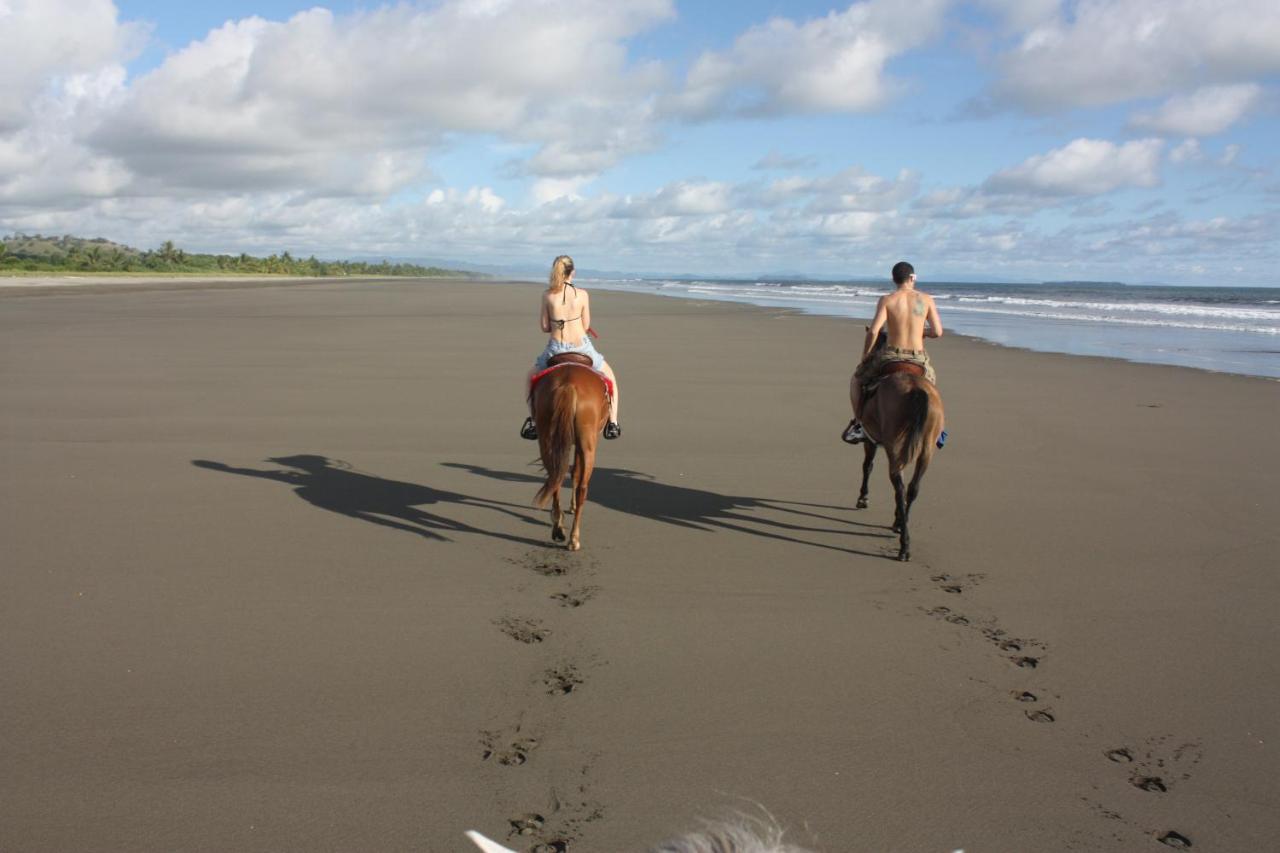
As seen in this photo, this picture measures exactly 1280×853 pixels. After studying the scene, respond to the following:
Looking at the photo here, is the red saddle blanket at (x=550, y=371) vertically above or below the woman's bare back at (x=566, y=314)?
below

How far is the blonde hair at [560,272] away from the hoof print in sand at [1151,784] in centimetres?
563

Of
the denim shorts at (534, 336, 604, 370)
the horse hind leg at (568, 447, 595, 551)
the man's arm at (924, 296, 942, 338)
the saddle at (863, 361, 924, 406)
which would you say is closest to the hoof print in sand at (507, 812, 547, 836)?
the horse hind leg at (568, 447, 595, 551)

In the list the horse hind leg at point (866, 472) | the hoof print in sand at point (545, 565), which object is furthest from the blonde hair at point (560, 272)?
the horse hind leg at point (866, 472)

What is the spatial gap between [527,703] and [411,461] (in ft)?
16.7

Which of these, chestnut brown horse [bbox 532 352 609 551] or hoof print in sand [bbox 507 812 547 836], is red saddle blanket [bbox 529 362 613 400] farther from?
hoof print in sand [bbox 507 812 547 836]

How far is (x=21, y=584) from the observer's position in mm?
5090

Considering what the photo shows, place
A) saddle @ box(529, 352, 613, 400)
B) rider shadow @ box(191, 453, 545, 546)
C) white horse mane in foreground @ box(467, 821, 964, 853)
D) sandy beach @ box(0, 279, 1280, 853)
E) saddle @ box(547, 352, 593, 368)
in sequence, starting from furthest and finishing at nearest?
saddle @ box(547, 352, 593, 368) < saddle @ box(529, 352, 613, 400) < rider shadow @ box(191, 453, 545, 546) < sandy beach @ box(0, 279, 1280, 853) < white horse mane in foreground @ box(467, 821, 964, 853)

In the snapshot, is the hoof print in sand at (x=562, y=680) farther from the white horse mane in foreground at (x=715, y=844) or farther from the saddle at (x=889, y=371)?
the saddle at (x=889, y=371)

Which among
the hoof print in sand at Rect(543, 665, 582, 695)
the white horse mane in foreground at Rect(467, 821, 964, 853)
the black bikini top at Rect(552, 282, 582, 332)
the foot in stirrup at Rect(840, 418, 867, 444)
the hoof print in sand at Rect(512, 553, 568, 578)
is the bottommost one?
the hoof print in sand at Rect(543, 665, 582, 695)

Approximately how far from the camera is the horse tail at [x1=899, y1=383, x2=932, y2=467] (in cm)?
621

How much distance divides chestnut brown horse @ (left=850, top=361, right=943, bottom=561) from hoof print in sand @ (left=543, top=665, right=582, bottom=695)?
2885 mm

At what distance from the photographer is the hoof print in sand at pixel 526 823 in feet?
9.82

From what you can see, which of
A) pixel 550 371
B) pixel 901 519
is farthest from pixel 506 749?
pixel 901 519

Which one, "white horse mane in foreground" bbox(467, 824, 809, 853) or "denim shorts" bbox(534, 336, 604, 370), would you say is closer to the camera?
"white horse mane in foreground" bbox(467, 824, 809, 853)
